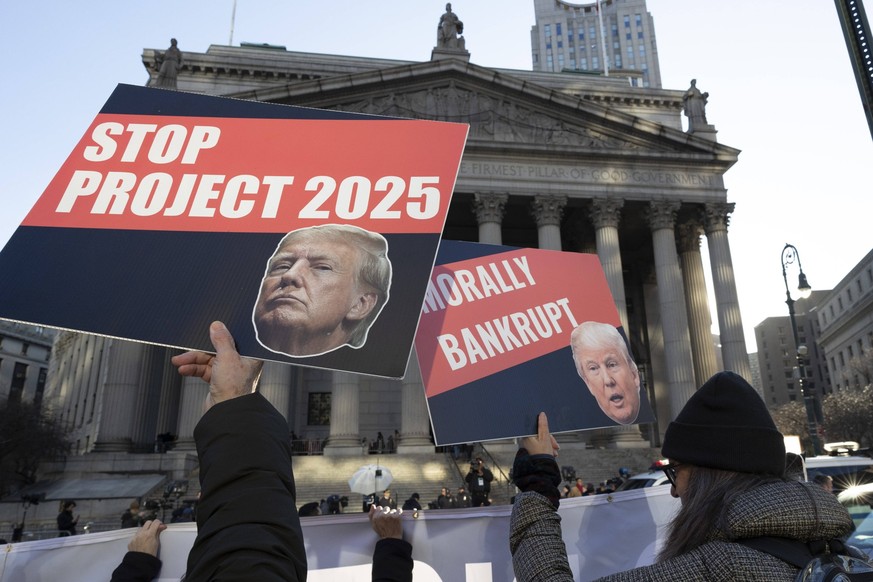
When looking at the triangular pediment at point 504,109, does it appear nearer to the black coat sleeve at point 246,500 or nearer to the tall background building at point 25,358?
the black coat sleeve at point 246,500

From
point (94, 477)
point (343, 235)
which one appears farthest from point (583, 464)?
point (343, 235)

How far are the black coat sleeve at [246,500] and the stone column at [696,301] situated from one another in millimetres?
34421

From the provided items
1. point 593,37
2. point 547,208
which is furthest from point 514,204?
point 593,37

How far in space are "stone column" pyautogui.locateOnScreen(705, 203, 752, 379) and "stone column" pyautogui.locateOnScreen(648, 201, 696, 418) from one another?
1.80 meters

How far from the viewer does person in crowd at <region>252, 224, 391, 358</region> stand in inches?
115

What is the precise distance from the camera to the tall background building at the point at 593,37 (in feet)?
399

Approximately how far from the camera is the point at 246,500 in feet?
5.78

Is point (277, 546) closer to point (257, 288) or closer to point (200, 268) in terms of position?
point (257, 288)

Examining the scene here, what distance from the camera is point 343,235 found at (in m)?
3.30

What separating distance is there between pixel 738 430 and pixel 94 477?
28.6 m

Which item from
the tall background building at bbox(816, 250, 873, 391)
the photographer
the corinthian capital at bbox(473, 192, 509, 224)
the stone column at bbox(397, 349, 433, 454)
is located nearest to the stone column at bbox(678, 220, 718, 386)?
the corinthian capital at bbox(473, 192, 509, 224)

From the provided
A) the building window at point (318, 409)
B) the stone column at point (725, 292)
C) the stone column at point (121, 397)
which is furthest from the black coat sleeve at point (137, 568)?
the building window at point (318, 409)

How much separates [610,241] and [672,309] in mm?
4501

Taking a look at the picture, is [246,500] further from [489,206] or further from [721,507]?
[489,206]
